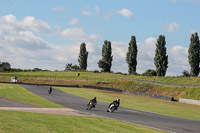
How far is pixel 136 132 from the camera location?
53.2 ft

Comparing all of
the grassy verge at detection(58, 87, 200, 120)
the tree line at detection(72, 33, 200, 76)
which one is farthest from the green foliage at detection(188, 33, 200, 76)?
the grassy verge at detection(58, 87, 200, 120)

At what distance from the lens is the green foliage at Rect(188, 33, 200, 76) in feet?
291

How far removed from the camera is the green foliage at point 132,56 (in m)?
109

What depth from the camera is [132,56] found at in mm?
109188

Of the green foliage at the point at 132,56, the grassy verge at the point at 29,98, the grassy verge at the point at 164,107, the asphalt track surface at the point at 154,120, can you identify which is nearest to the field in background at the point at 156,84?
the grassy verge at the point at 164,107

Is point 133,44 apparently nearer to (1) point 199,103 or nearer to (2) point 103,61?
(2) point 103,61

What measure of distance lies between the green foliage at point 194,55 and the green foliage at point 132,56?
23.6m

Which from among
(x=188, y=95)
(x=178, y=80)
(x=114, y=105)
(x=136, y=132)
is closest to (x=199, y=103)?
(x=188, y=95)

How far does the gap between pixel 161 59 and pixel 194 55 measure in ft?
33.9

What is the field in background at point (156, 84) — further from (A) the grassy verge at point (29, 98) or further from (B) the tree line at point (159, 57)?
(A) the grassy verge at point (29, 98)

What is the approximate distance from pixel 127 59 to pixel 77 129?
96.8m

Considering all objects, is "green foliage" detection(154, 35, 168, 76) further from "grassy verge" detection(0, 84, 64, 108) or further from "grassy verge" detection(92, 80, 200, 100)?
"grassy verge" detection(0, 84, 64, 108)

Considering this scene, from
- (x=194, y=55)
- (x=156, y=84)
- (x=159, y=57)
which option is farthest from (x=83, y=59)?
(x=156, y=84)

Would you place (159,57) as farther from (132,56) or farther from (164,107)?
(164,107)
